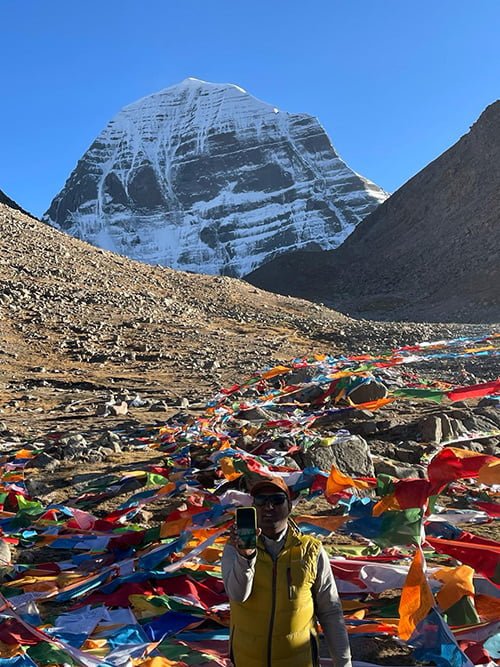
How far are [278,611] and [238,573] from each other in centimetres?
22

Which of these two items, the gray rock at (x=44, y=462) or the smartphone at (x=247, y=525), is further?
the gray rock at (x=44, y=462)

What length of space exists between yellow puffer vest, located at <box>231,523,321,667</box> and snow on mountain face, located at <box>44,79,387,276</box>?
141 meters

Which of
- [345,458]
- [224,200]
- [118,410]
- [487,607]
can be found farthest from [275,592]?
[224,200]

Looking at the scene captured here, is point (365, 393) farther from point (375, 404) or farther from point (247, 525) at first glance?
point (247, 525)

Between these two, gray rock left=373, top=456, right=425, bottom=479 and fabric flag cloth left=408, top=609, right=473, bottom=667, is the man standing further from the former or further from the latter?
gray rock left=373, top=456, right=425, bottom=479

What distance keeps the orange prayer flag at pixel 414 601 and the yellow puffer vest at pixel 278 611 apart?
88cm

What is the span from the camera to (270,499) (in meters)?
2.32

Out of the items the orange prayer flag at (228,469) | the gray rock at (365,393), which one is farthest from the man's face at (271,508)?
Result: the gray rock at (365,393)

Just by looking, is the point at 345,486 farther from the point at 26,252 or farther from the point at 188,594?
the point at 26,252

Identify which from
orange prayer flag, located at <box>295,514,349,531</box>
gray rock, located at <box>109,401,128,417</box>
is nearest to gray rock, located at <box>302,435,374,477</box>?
orange prayer flag, located at <box>295,514,349,531</box>

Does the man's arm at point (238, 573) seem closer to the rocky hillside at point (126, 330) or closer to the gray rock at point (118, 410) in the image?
the rocky hillside at point (126, 330)

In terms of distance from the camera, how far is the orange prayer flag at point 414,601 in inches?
119

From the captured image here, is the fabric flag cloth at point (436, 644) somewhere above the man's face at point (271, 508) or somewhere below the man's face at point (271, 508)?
below

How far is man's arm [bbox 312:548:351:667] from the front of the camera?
7.88ft
